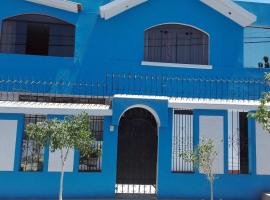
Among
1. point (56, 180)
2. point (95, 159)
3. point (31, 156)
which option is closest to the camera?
point (56, 180)

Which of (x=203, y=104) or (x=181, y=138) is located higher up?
(x=203, y=104)

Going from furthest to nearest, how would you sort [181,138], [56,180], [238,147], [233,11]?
1. [233,11]
2. [238,147]
3. [181,138]
4. [56,180]

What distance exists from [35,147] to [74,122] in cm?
238

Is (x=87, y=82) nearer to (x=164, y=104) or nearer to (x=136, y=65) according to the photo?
(x=136, y=65)

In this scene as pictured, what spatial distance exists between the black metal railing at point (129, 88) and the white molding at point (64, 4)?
2796 millimetres

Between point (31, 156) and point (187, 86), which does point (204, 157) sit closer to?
point (187, 86)

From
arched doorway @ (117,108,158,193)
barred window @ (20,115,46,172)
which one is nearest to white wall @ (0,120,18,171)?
barred window @ (20,115,46,172)

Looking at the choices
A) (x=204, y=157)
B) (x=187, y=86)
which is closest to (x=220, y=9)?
(x=187, y=86)

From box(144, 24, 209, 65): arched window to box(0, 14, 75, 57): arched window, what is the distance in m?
3.10

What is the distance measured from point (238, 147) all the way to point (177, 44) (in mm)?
4741

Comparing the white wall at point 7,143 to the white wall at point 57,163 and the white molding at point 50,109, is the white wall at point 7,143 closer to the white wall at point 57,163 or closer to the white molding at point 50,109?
the white molding at point 50,109

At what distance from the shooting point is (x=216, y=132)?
11711 mm

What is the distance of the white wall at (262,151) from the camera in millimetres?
11648

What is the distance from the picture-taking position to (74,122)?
9.64 m
